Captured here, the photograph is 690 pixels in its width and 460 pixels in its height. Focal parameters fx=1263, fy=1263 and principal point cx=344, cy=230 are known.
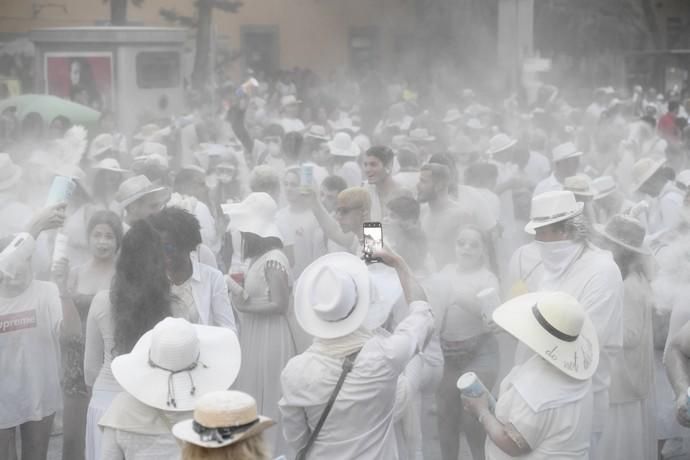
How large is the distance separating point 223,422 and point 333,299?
1.29 metres

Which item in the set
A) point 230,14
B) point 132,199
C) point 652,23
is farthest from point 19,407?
point 652,23

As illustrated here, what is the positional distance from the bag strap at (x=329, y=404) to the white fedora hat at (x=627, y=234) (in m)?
2.22

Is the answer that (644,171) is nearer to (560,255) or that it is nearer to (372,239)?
(560,255)

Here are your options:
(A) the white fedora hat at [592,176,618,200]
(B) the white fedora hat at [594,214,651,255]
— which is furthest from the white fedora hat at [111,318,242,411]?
(A) the white fedora hat at [592,176,618,200]

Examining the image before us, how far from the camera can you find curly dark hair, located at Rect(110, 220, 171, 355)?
194 inches

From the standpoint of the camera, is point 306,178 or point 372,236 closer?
point 372,236

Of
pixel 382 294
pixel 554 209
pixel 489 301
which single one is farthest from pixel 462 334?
pixel 382 294

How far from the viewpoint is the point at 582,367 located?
14.8ft

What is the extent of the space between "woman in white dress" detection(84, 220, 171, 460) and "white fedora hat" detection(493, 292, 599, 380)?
1407 millimetres

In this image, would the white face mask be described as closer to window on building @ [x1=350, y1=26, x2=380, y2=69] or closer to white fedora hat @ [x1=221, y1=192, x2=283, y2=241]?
white fedora hat @ [x1=221, y1=192, x2=283, y2=241]

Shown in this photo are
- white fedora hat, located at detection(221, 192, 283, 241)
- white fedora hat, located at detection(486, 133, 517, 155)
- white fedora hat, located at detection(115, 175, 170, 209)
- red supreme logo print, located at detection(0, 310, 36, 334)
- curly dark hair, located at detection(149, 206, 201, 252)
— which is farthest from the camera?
white fedora hat, located at detection(486, 133, 517, 155)

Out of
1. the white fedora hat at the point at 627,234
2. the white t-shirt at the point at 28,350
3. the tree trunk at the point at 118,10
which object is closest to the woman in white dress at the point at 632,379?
the white fedora hat at the point at 627,234

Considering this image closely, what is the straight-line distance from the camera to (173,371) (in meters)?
4.17

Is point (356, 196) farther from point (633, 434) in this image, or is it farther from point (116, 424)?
point (116, 424)
